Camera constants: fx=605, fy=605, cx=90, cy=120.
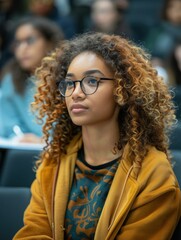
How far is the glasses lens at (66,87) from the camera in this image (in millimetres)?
2307

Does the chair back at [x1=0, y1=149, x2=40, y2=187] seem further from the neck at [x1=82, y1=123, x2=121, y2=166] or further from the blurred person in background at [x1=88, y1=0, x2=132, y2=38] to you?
the blurred person in background at [x1=88, y1=0, x2=132, y2=38]

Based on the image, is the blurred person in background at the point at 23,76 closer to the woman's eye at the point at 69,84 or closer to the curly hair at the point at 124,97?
the curly hair at the point at 124,97

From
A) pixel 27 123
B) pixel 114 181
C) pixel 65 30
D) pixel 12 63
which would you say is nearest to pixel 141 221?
pixel 114 181

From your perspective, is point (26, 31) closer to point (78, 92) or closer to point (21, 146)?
point (21, 146)

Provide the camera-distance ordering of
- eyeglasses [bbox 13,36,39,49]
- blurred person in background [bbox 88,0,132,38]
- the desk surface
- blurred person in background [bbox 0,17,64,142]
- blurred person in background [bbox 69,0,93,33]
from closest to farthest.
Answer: the desk surface < blurred person in background [bbox 0,17,64,142] < eyeglasses [bbox 13,36,39,49] < blurred person in background [bbox 88,0,132,38] < blurred person in background [bbox 69,0,93,33]

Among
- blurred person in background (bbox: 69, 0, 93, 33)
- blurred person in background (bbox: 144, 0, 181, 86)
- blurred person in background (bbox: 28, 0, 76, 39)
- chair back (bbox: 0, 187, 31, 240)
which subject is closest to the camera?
chair back (bbox: 0, 187, 31, 240)

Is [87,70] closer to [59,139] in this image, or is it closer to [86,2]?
[59,139]

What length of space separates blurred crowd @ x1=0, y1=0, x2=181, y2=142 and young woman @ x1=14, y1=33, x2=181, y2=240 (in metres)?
0.83

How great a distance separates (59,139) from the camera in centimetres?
245

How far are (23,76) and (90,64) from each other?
1.71m

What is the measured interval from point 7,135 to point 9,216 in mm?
1446

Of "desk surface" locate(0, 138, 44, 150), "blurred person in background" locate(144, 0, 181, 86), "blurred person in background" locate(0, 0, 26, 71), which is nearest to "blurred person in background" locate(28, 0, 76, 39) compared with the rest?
"blurred person in background" locate(0, 0, 26, 71)

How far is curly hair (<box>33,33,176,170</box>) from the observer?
227 centimetres

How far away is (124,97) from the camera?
7.44 feet
